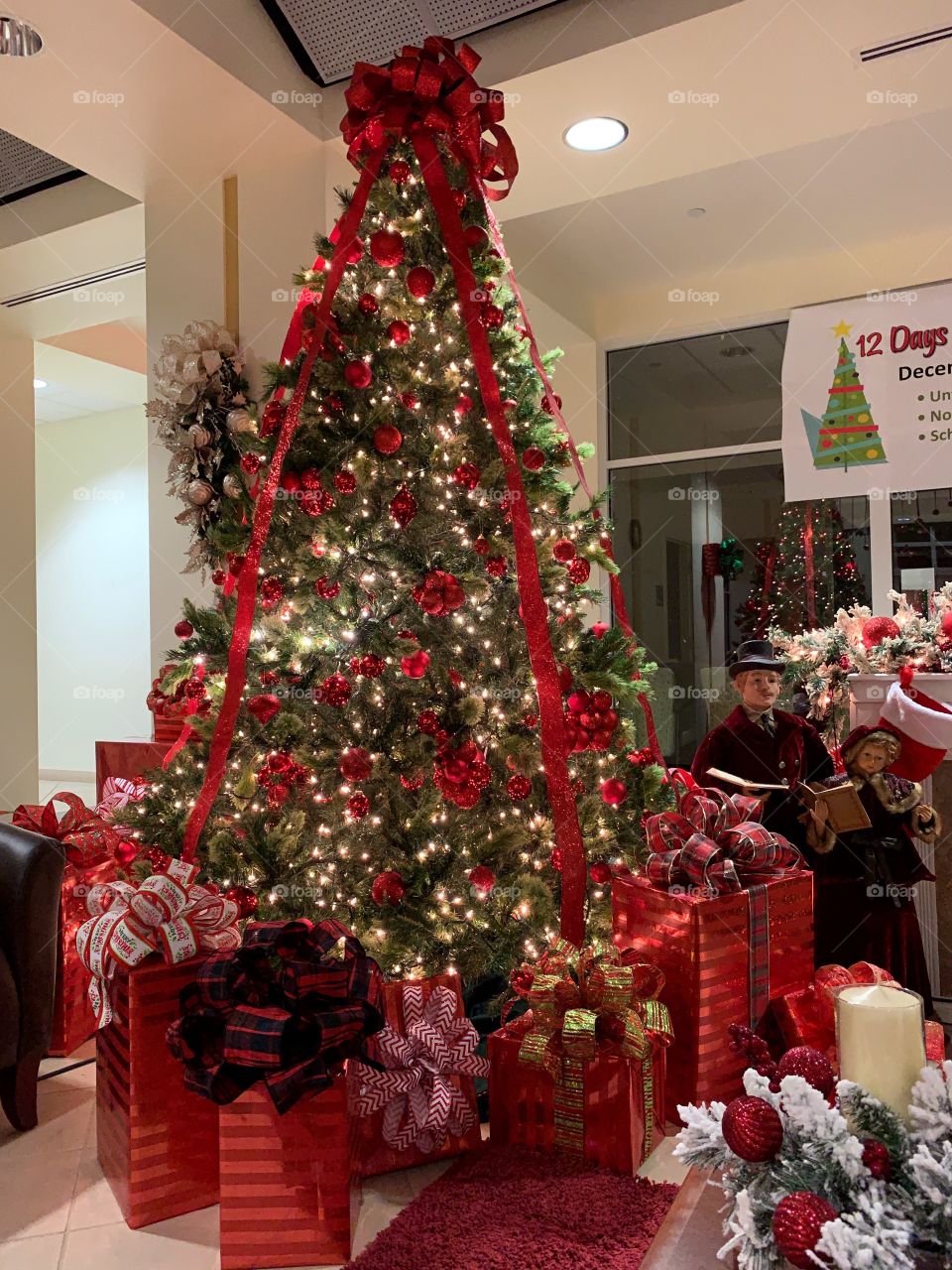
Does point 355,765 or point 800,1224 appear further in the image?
point 355,765

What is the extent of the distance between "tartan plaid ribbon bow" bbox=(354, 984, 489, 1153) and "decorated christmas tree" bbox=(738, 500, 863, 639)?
13.8 feet

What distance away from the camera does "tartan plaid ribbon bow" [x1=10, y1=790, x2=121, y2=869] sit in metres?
2.60

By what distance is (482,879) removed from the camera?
6.85 ft

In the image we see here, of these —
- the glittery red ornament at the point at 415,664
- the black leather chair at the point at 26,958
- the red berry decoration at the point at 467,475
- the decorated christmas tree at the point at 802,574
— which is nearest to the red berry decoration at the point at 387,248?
the red berry decoration at the point at 467,475

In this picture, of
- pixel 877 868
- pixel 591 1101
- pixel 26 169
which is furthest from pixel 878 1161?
pixel 26 169

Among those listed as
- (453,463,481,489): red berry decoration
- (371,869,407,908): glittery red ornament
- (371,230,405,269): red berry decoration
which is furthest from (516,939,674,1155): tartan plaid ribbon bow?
(371,230,405,269): red berry decoration

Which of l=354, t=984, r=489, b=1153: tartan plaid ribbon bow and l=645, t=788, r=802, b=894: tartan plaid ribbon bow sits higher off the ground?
l=645, t=788, r=802, b=894: tartan plaid ribbon bow

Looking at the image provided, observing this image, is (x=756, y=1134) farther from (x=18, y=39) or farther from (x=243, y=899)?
(x=18, y=39)

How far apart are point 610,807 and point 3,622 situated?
349 centimetres

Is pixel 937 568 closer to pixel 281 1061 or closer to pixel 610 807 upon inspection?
pixel 610 807

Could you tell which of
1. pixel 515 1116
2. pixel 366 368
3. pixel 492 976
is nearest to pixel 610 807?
pixel 492 976

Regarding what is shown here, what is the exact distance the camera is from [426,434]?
2.21 m

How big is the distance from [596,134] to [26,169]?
2438mm

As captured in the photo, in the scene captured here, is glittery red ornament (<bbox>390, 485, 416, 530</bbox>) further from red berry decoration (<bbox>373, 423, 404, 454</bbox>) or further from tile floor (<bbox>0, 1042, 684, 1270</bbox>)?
tile floor (<bbox>0, 1042, 684, 1270</bbox>)
